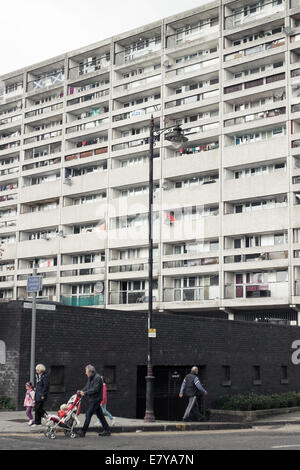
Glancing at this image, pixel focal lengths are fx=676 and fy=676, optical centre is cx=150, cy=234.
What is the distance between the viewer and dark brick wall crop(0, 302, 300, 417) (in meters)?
21.7

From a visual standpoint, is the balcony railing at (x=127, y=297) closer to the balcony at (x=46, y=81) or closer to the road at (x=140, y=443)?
the balcony at (x=46, y=81)

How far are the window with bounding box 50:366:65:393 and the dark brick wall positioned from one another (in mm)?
157

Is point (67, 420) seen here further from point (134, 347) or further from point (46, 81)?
point (46, 81)

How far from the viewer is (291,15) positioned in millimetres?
46812

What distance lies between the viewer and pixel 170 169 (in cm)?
5012

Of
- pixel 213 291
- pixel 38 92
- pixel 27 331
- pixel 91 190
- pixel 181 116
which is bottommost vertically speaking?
pixel 27 331

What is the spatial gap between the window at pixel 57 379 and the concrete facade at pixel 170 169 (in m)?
24.1

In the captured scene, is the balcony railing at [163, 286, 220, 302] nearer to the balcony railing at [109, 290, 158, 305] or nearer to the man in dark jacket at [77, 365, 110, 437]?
the balcony railing at [109, 290, 158, 305]

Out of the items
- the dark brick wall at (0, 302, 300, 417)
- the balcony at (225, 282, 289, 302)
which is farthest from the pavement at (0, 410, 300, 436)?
the balcony at (225, 282, 289, 302)

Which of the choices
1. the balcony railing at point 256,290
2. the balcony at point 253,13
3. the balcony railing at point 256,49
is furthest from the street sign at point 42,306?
the balcony at point 253,13

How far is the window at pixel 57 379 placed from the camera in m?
22.1

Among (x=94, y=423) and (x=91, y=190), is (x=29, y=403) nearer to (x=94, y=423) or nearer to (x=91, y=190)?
(x=94, y=423)

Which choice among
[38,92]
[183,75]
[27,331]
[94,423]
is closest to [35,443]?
[94,423]

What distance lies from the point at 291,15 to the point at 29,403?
37.0 meters
